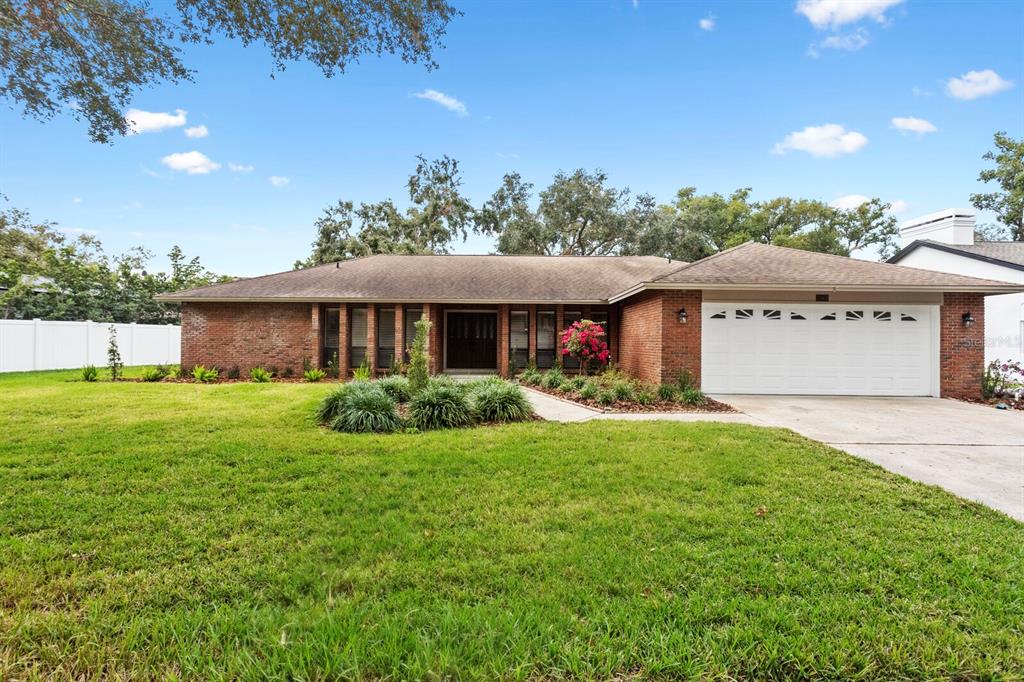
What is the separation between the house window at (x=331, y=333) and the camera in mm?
14945

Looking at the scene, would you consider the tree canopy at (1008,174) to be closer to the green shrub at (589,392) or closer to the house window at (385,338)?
the green shrub at (589,392)

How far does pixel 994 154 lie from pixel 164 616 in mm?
39425

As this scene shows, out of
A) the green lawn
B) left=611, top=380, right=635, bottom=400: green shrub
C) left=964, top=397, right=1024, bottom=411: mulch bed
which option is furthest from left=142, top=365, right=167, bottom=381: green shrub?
left=964, top=397, right=1024, bottom=411: mulch bed

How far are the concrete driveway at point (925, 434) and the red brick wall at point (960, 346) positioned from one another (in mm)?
857

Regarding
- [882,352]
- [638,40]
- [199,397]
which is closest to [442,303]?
[199,397]

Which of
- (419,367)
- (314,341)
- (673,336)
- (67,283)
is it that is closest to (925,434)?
(673,336)

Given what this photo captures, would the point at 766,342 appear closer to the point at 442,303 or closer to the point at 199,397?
the point at 442,303

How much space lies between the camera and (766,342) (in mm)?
10562

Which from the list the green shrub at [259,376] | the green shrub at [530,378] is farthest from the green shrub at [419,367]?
the green shrub at [259,376]

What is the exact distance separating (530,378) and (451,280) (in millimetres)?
5030

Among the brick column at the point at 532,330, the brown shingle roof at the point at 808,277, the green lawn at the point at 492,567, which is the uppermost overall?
the brown shingle roof at the point at 808,277

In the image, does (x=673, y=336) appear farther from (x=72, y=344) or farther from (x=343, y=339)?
(x=72, y=344)

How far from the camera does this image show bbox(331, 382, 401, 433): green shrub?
21.1ft

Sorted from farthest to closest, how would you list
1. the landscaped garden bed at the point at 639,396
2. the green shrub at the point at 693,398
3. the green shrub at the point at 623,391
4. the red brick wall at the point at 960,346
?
the red brick wall at the point at 960,346 → the green shrub at the point at 623,391 → the green shrub at the point at 693,398 → the landscaped garden bed at the point at 639,396
